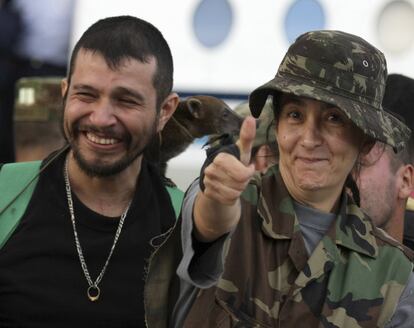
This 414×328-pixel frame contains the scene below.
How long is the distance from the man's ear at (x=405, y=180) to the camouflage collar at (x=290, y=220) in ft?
2.51

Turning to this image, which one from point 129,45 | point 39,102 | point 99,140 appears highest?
point 129,45

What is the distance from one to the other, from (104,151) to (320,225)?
60cm

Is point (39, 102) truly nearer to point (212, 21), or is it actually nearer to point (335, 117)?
point (212, 21)

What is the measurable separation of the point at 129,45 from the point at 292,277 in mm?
764

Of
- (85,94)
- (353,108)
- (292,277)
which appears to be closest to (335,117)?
(353,108)

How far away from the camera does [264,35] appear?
5195mm

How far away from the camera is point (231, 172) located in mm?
2020

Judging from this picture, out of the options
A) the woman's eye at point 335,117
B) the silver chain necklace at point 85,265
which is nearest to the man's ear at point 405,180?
the woman's eye at point 335,117

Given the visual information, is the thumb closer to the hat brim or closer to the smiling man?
the hat brim

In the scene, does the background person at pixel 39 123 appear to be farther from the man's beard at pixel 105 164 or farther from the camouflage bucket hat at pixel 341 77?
the camouflage bucket hat at pixel 341 77

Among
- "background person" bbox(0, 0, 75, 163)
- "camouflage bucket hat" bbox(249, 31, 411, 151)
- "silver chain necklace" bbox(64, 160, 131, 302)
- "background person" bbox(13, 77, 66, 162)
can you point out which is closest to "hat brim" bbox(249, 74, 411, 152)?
"camouflage bucket hat" bbox(249, 31, 411, 151)

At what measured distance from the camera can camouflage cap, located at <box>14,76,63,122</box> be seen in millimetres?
4465

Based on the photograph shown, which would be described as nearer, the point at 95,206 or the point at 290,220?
the point at 290,220

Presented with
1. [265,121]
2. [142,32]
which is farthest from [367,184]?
[142,32]
